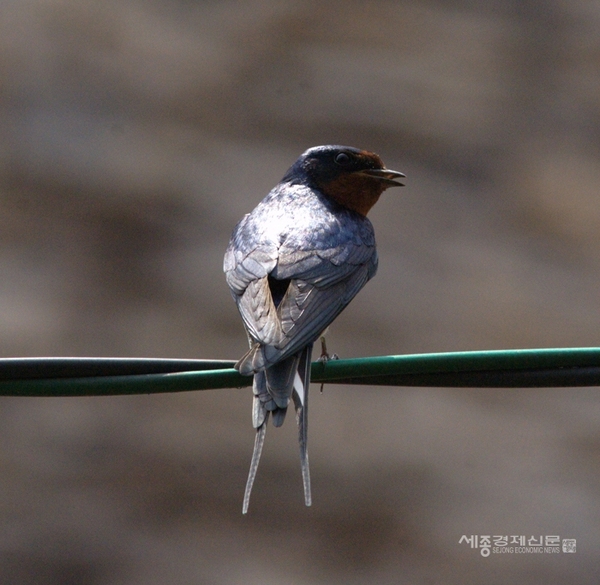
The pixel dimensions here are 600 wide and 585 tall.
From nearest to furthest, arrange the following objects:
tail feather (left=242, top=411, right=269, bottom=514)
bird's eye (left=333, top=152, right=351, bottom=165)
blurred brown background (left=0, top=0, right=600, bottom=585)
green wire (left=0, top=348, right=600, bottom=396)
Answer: green wire (left=0, top=348, right=600, bottom=396)
tail feather (left=242, top=411, right=269, bottom=514)
bird's eye (left=333, top=152, right=351, bottom=165)
blurred brown background (left=0, top=0, right=600, bottom=585)

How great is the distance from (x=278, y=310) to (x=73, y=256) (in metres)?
5.41

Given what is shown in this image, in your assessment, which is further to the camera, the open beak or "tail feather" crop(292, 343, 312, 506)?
the open beak

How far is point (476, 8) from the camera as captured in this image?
29.7 feet

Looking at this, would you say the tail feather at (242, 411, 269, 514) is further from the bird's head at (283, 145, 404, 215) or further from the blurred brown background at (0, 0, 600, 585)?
the blurred brown background at (0, 0, 600, 585)

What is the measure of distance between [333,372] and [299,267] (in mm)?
1186

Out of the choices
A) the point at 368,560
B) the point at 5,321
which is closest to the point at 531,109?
the point at 368,560

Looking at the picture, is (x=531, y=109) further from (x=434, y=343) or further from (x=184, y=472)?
(x=184, y=472)

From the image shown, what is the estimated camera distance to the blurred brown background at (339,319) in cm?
789

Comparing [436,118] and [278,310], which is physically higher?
[436,118]

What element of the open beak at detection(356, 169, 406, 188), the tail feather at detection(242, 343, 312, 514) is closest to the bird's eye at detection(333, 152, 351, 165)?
the open beak at detection(356, 169, 406, 188)

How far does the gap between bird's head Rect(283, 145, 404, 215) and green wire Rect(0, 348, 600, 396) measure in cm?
225

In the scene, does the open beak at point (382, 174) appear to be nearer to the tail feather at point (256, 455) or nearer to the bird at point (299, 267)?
the bird at point (299, 267)

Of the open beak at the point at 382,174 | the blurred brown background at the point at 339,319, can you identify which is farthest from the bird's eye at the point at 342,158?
the blurred brown background at the point at 339,319

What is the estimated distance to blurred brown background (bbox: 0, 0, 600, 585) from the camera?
7887 millimetres
